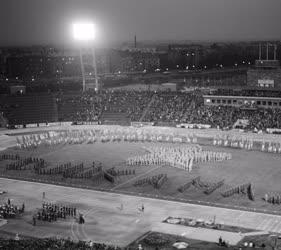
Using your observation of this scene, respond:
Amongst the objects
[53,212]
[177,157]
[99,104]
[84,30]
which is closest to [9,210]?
[53,212]

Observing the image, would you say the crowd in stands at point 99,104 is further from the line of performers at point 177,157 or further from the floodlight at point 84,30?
the line of performers at point 177,157

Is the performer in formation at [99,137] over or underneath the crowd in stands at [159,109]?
underneath

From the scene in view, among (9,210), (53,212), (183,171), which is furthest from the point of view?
(183,171)

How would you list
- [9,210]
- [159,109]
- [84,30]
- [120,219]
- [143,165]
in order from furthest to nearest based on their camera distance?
[84,30] < [159,109] < [143,165] < [9,210] < [120,219]

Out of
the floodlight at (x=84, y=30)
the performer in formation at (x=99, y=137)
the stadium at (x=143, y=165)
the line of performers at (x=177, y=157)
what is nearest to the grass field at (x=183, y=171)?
the stadium at (x=143, y=165)

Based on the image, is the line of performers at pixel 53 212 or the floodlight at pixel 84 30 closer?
the line of performers at pixel 53 212

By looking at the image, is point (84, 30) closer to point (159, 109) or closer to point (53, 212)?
point (159, 109)
